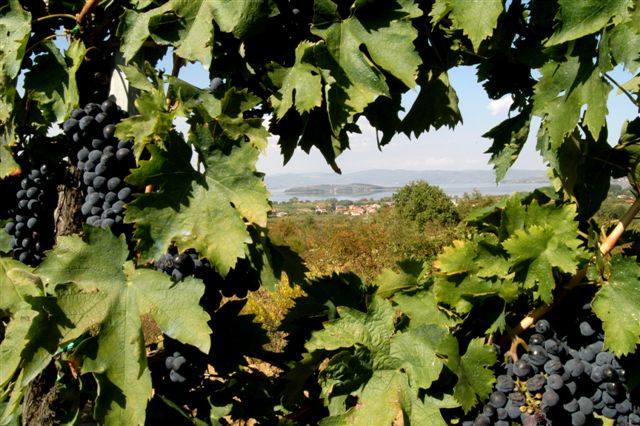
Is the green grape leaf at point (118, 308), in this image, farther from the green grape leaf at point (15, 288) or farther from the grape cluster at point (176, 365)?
the green grape leaf at point (15, 288)

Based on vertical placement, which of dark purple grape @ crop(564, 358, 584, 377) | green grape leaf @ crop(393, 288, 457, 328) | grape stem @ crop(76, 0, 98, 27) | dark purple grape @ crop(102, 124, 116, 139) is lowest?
dark purple grape @ crop(564, 358, 584, 377)

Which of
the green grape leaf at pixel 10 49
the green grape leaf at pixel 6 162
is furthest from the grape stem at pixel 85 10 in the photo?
the green grape leaf at pixel 6 162

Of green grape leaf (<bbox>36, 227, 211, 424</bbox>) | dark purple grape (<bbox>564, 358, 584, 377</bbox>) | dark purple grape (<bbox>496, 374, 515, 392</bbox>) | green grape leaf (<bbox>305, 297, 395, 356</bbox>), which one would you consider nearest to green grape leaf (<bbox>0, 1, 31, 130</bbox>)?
green grape leaf (<bbox>36, 227, 211, 424</bbox>)

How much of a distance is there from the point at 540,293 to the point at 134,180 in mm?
843

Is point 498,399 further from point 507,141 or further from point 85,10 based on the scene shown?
point 85,10

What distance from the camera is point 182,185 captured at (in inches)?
42.1

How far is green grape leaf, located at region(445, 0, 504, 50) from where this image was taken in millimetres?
1071

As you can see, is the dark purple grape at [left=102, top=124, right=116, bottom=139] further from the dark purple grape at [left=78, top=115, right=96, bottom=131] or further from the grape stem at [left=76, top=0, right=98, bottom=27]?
the grape stem at [left=76, top=0, right=98, bottom=27]

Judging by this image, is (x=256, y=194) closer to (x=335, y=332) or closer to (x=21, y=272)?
(x=335, y=332)

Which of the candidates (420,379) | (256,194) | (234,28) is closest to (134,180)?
(256,194)

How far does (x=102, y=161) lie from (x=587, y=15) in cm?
106

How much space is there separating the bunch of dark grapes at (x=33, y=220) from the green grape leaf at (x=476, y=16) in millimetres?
1145

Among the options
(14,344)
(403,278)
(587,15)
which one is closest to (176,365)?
(14,344)

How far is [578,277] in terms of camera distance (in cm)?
114
